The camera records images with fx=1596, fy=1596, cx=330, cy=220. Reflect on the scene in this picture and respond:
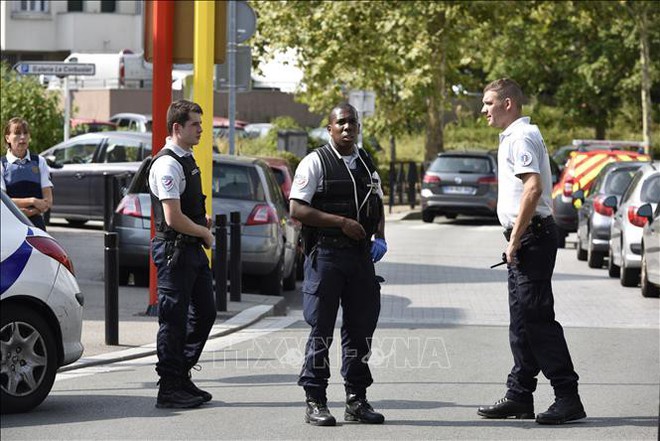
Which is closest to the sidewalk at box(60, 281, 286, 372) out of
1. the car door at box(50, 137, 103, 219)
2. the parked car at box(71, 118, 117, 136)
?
the car door at box(50, 137, 103, 219)

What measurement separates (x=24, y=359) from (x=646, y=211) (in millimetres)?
9797

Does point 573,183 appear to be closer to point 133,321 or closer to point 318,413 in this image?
point 133,321

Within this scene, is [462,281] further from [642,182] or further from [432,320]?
[432,320]

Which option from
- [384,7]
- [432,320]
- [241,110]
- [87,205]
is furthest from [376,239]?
[241,110]

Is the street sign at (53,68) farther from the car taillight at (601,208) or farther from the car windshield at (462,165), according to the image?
the car windshield at (462,165)

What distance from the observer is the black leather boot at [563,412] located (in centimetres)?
886

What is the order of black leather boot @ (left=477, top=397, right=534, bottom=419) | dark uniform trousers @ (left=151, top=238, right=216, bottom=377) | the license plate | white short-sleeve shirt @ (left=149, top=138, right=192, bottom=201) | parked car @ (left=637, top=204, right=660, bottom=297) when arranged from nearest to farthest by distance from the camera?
black leather boot @ (left=477, top=397, right=534, bottom=419), white short-sleeve shirt @ (left=149, top=138, right=192, bottom=201), dark uniform trousers @ (left=151, top=238, right=216, bottom=377), parked car @ (left=637, top=204, right=660, bottom=297), the license plate

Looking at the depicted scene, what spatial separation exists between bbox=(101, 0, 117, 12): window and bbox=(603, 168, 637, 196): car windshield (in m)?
44.0

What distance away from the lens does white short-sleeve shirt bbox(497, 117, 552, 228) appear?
8.73 meters

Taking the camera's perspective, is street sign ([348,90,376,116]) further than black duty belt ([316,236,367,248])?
Yes

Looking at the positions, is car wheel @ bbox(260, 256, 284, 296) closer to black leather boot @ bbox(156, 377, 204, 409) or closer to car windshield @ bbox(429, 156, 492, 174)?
black leather boot @ bbox(156, 377, 204, 409)

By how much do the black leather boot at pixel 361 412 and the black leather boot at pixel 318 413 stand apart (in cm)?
12

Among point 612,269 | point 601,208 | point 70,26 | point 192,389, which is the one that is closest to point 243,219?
point 612,269

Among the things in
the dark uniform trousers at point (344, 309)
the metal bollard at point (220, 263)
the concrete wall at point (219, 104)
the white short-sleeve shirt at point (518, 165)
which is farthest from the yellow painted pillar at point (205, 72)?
the concrete wall at point (219, 104)
